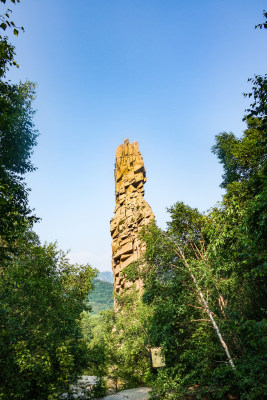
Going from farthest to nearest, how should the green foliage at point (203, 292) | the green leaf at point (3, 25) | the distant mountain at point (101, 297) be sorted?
the distant mountain at point (101, 297), the green foliage at point (203, 292), the green leaf at point (3, 25)

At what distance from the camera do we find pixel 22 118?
13.4 m

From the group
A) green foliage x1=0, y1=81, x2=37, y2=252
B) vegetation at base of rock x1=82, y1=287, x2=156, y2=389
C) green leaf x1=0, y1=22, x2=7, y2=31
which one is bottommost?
vegetation at base of rock x1=82, y1=287, x2=156, y2=389

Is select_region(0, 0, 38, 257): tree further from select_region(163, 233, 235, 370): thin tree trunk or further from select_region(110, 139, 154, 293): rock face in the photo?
select_region(110, 139, 154, 293): rock face

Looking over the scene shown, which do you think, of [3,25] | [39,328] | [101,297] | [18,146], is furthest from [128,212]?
[101,297]

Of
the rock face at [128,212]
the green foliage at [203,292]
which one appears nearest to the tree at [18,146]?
the green foliage at [203,292]

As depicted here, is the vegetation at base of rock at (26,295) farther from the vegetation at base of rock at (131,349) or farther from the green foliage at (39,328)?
the vegetation at base of rock at (131,349)

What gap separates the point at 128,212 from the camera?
41.9 m

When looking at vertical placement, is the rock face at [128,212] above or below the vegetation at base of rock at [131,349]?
above

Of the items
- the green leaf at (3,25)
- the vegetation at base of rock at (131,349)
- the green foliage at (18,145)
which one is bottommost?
the vegetation at base of rock at (131,349)

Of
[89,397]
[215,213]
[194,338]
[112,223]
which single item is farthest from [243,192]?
[112,223]

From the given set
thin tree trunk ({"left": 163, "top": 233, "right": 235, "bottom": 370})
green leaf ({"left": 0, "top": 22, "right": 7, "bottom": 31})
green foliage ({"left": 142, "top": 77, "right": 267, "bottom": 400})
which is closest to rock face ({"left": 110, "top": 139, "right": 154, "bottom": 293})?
green foliage ({"left": 142, "top": 77, "right": 267, "bottom": 400})

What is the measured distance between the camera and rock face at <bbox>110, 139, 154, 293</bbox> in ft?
129

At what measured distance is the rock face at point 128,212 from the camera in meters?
39.4

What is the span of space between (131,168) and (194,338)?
39.2 metres
